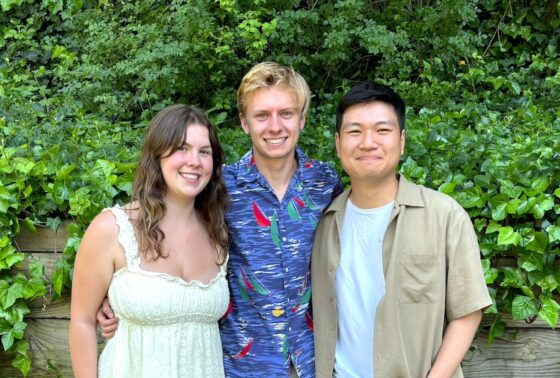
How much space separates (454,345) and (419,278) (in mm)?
255

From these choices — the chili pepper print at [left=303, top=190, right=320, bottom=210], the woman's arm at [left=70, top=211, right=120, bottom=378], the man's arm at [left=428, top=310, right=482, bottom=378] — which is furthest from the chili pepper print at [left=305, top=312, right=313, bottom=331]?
the woman's arm at [left=70, top=211, right=120, bottom=378]

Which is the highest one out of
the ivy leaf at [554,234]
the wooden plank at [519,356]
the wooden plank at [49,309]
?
the ivy leaf at [554,234]

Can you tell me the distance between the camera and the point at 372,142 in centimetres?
246

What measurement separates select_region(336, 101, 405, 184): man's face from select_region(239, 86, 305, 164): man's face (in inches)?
10.4

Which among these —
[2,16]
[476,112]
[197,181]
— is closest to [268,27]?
[476,112]

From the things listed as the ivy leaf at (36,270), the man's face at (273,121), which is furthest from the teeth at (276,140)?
the ivy leaf at (36,270)

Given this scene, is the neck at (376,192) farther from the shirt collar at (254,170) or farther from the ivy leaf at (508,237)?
the ivy leaf at (508,237)

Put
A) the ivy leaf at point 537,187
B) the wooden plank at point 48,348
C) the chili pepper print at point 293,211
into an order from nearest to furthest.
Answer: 1. the chili pepper print at point 293,211
2. the ivy leaf at point 537,187
3. the wooden plank at point 48,348

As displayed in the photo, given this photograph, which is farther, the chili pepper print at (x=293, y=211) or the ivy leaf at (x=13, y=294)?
the ivy leaf at (x=13, y=294)

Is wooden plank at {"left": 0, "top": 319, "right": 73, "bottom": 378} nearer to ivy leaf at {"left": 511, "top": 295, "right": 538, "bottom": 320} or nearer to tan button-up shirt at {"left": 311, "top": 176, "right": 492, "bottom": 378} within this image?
tan button-up shirt at {"left": 311, "top": 176, "right": 492, "bottom": 378}

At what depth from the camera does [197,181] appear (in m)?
2.57

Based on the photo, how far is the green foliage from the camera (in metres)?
2.93

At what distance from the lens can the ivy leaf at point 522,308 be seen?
2.81 meters

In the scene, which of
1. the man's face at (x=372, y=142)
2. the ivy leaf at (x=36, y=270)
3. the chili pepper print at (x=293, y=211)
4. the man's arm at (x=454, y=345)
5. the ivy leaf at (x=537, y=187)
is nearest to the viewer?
the man's arm at (x=454, y=345)
